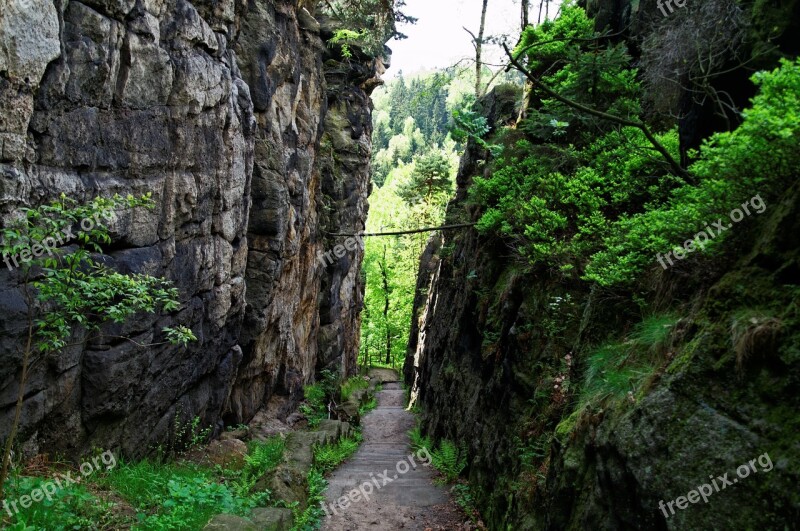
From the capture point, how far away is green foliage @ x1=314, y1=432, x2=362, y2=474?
12.7 m

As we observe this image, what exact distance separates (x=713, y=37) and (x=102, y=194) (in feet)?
28.5

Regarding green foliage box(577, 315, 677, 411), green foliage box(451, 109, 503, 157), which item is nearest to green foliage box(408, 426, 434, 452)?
green foliage box(451, 109, 503, 157)

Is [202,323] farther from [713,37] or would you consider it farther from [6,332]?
[713,37]

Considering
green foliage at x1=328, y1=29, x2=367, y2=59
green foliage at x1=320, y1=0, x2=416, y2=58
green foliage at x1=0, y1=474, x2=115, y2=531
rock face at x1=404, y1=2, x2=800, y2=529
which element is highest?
green foliage at x1=328, y1=29, x2=367, y2=59

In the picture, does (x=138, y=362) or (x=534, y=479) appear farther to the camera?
(x=138, y=362)

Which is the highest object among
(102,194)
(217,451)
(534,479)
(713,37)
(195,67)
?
(195,67)

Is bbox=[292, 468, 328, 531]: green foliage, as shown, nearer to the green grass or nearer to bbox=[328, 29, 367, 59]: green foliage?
the green grass

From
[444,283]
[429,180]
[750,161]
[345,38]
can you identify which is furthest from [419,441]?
[429,180]

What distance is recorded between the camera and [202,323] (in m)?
11.4

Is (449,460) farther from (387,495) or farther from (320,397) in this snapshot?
(320,397)

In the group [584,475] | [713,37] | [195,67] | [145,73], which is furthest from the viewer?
[195,67]

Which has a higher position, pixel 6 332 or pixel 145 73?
pixel 145 73

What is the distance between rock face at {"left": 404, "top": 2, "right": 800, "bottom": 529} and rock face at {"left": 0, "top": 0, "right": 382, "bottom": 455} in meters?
6.71

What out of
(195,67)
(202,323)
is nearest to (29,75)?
(195,67)
